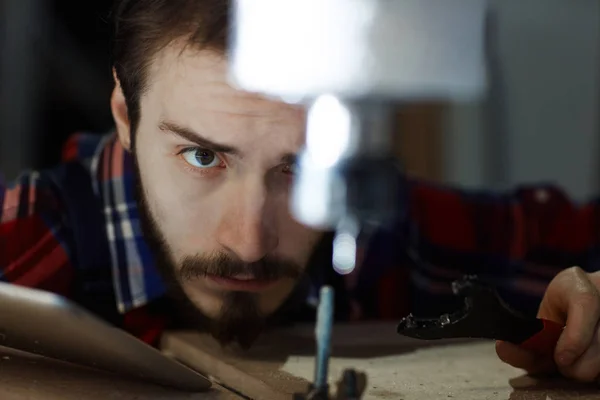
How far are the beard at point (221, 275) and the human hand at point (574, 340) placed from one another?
13 centimetres

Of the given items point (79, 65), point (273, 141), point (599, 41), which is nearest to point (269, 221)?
point (273, 141)

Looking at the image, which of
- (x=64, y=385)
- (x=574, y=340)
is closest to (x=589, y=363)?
(x=574, y=340)

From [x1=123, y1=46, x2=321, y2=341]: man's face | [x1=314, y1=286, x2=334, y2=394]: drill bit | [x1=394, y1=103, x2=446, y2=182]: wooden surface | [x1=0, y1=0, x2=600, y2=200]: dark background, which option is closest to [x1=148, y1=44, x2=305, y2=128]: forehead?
[x1=123, y1=46, x2=321, y2=341]: man's face

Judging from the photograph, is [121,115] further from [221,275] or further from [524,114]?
[524,114]

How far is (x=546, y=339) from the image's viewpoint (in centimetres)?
36

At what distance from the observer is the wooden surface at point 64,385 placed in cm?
31

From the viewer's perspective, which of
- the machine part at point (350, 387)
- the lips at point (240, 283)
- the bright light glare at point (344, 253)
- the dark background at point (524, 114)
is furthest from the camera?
the dark background at point (524, 114)

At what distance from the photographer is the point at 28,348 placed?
33cm

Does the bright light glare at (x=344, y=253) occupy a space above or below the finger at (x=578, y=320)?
below

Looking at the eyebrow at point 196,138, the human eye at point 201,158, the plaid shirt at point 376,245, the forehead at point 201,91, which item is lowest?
the plaid shirt at point 376,245

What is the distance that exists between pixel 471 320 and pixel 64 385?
0.19m

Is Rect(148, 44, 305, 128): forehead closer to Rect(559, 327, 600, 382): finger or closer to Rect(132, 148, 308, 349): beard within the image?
Rect(132, 148, 308, 349): beard

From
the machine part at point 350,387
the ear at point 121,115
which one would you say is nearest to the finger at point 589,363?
the machine part at point 350,387

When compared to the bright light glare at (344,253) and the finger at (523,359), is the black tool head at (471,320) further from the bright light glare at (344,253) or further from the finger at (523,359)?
the bright light glare at (344,253)
